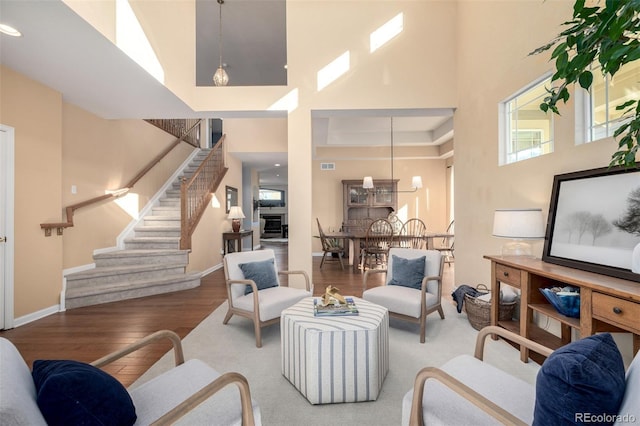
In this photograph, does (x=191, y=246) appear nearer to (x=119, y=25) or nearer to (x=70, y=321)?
(x=70, y=321)

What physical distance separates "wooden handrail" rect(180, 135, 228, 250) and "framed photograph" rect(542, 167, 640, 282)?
4811mm

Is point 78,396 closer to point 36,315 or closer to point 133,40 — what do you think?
point 133,40

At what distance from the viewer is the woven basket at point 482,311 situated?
2.87 m

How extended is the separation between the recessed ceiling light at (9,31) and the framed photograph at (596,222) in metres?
4.42

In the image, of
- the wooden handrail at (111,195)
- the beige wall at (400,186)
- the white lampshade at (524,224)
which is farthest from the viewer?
the beige wall at (400,186)

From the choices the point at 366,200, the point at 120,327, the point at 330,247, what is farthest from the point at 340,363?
the point at 366,200

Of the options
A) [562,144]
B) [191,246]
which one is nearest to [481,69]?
[562,144]

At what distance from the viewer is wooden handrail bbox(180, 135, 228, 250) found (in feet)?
16.1

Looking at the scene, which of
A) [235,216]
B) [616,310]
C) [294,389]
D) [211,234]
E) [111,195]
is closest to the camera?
[616,310]

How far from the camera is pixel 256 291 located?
2.72 metres

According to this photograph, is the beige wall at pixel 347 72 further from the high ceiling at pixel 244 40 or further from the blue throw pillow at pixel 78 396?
the blue throw pillow at pixel 78 396

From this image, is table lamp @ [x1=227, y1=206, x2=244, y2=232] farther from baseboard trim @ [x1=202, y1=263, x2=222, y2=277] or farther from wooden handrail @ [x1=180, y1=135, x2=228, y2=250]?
baseboard trim @ [x1=202, y1=263, x2=222, y2=277]

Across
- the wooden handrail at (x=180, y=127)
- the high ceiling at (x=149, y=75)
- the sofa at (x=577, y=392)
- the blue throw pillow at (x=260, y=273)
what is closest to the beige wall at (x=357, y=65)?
the high ceiling at (x=149, y=75)

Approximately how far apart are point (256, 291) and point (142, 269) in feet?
8.63
